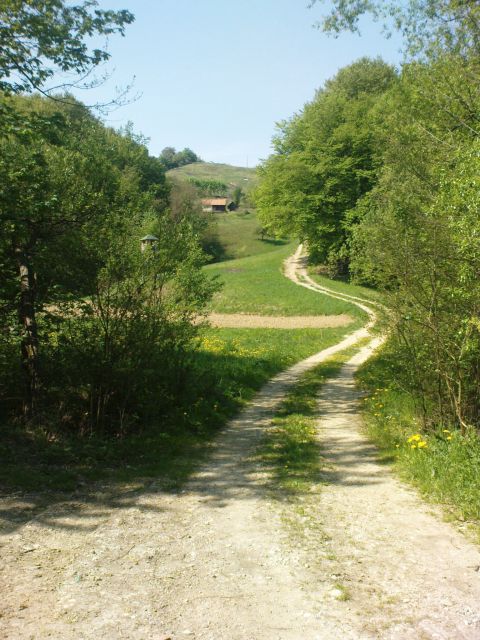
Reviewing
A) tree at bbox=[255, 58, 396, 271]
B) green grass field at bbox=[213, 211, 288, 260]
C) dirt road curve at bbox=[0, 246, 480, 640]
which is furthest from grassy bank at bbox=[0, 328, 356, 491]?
green grass field at bbox=[213, 211, 288, 260]

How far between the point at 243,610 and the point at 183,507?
237 centimetres

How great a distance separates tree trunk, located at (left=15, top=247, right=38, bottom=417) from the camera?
8.55 metres

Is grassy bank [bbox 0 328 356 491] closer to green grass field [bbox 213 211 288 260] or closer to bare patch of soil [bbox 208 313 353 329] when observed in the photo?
bare patch of soil [bbox 208 313 353 329]

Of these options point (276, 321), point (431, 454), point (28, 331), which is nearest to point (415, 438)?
point (431, 454)

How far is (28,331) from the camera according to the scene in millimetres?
8562

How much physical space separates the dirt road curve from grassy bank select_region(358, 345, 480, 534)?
0.38m

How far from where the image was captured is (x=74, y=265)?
27.9ft

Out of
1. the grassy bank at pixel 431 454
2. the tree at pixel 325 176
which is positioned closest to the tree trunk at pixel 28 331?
the grassy bank at pixel 431 454

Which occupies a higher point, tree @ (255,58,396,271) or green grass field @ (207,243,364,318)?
tree @ (255,58,396,271)

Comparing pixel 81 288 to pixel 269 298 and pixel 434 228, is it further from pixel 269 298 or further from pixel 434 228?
pixel 269 298

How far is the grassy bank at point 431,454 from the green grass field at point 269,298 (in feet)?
58.6

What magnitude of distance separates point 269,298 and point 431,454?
30.7 meters

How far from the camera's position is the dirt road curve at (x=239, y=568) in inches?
155

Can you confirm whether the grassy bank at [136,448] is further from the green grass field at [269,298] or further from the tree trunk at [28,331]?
the green grass field at [269,298]
